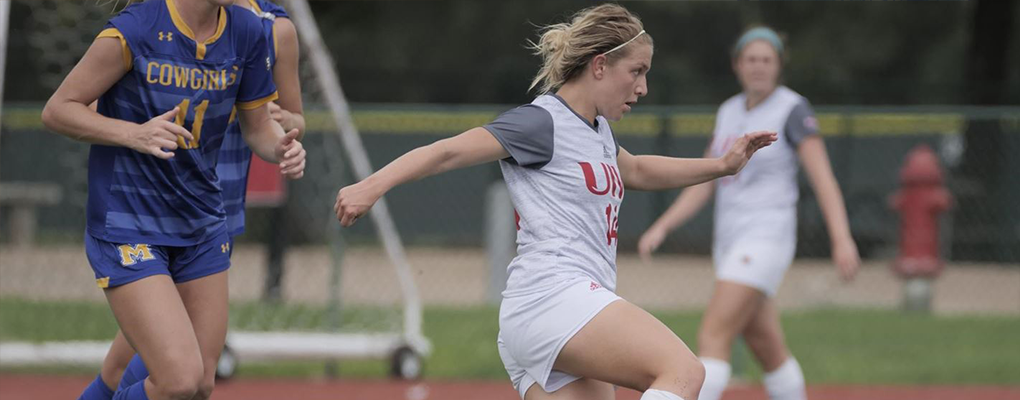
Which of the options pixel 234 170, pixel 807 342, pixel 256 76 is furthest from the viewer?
pixel 807 342

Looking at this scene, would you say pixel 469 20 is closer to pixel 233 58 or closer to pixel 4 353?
pixel 4 353

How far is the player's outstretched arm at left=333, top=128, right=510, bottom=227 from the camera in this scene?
3.58 meters

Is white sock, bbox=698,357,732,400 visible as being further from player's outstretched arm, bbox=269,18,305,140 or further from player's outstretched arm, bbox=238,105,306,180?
player's outstretched arm, bbox=238,105,306,180

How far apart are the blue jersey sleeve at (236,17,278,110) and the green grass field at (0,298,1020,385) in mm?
4831

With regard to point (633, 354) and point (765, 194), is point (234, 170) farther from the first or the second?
point (765, 194)

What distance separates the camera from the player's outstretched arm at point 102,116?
13.0 feet

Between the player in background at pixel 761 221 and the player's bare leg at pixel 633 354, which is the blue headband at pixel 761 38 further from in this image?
the player's bare leg at pixel 633 354

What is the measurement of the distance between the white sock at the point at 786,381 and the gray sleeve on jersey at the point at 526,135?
95.0 inches

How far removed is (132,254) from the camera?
13.6ft

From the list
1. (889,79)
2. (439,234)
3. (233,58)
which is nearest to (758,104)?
(233,58)

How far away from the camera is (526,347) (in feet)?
13.1

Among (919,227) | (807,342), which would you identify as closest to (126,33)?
(807,342)

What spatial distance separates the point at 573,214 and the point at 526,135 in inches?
10.8

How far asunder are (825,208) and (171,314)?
9.68 ft
